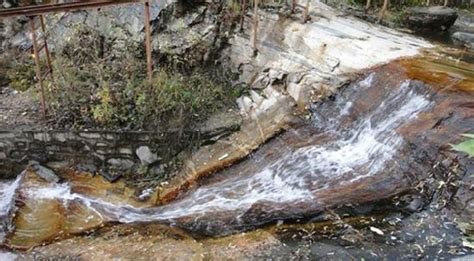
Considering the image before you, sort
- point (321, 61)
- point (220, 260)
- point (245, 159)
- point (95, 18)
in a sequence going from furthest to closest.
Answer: point (95, 18) → point (321, 61) → point (245, 159) → point (220, 260)

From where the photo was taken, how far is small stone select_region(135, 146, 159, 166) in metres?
6.39

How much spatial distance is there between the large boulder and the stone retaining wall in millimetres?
5409

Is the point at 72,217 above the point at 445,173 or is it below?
below

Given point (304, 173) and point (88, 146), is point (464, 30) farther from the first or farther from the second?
point (88, 146)

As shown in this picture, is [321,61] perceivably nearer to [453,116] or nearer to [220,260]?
[453,116]

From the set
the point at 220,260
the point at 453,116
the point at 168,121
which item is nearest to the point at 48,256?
the point at 220,260

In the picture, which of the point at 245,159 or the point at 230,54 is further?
the point at 230,54

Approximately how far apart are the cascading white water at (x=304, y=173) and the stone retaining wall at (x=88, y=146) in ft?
1.76

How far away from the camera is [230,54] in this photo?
7684 mm

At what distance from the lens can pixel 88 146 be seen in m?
6.42

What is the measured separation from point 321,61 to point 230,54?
160cm

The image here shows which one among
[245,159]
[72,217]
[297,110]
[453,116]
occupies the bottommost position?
[72,217]

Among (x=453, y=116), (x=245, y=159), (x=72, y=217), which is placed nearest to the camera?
(x=453, y=116)

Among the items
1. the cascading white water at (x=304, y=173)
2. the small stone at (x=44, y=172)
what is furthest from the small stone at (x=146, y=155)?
the small stone at (x=44, y=172)
